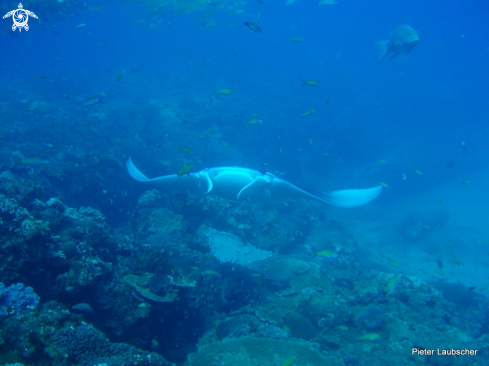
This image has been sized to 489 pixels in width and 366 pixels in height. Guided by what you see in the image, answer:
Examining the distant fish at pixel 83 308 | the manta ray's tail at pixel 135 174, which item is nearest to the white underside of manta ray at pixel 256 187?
the manta ray's tail at pixel 135 174

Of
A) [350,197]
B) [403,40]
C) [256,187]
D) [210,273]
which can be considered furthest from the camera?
[403,40]

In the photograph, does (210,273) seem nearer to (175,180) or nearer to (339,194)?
(175,180)

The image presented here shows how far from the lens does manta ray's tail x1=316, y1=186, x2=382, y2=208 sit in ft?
22.5

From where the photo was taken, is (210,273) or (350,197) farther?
(350,197)

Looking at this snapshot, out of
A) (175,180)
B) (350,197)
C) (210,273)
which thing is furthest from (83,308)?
(350,197)

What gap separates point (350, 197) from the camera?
699 cm

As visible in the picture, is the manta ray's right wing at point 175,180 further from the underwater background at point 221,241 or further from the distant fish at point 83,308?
the distant fish at point 83,308

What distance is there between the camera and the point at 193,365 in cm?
386

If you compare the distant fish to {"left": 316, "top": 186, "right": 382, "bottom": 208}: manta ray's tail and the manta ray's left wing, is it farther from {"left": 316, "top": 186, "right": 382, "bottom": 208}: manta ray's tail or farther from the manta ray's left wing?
{"left": 316, "top": 186, "right": 382, "bottom": 208}: manta ray's tail

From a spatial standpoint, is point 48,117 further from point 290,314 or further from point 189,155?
point 290,314

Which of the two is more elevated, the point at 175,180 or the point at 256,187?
the point at 256,187

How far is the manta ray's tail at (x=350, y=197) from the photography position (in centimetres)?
684

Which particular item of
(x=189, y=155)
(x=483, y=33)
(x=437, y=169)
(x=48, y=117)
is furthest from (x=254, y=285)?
(x=483, y=33)

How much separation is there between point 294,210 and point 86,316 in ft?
37.9
